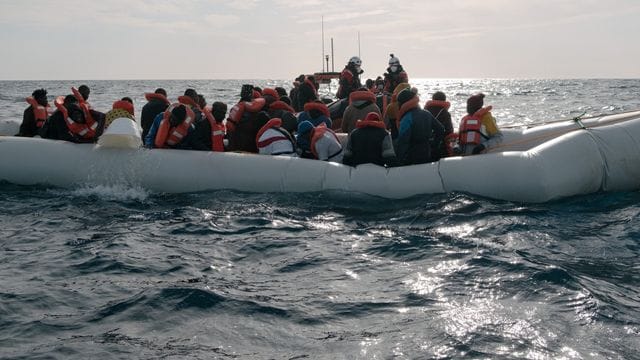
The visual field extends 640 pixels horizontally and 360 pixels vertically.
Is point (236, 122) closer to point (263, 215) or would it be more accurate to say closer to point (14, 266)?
point (263, 215)

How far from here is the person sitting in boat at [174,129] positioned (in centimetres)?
872

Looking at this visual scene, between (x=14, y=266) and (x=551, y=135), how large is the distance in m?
6.77

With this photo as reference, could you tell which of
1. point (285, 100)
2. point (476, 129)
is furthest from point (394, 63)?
point (476, 129)

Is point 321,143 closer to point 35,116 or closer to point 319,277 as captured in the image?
point 319,277

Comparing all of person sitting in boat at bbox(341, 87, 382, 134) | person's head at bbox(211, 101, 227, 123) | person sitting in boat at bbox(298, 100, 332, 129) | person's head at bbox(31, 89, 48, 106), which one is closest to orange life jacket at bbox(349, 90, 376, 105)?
person sitting in boat at bbox(341, 87, 382, 134)

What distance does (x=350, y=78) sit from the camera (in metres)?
12.4

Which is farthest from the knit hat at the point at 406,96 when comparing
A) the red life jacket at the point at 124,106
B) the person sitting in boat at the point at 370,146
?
the red life jacket at the point at 124,106

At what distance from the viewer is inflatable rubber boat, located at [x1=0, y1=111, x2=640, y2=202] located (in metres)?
7.68

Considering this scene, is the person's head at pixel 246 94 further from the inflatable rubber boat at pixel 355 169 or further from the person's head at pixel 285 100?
the inflatable rubber boat at pixel 355 169

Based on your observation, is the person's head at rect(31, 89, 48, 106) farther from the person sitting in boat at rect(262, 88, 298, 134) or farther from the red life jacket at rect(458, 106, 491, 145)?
the red life jacket at rect(458, 106, 491, 145)

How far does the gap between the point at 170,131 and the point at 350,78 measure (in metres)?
4.64

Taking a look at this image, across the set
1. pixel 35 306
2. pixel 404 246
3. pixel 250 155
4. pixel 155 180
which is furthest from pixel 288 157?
pixel 35 306

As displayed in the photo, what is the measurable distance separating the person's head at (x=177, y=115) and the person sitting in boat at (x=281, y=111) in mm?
1487

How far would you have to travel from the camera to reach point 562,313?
4441mm
